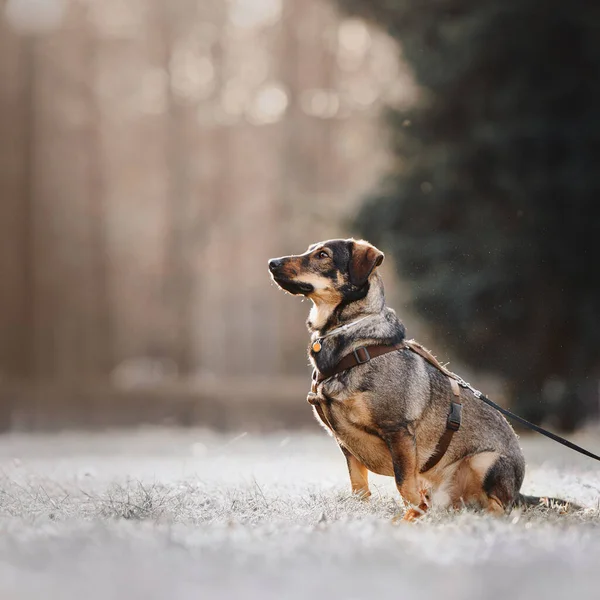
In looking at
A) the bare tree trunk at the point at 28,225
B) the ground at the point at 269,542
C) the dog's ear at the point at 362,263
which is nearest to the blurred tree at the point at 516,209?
the ground at the point at 269,542

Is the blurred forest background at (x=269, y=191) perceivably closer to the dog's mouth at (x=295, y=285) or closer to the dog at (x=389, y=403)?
the dog at (x=389, y=403)

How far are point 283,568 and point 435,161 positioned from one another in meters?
11.5

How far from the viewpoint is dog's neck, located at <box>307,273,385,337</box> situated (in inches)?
212

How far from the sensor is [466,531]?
4195mm

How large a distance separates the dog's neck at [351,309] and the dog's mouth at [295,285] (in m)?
0.14

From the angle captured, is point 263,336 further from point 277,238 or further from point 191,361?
point 277,238

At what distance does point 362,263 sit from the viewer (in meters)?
5.36

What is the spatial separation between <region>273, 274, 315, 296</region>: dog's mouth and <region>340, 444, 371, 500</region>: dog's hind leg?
1.11 meters

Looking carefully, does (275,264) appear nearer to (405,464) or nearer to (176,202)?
(405,464)

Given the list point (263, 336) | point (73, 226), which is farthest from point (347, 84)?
point (263, 336)

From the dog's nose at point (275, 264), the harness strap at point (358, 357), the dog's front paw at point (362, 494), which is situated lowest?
the dog's front paw at point (362, 494)

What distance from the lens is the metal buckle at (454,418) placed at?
5199mm

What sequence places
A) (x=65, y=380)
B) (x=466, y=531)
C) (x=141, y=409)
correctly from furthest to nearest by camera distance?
1. (x=65, y=380)
2. (x=141, y=409)
3. (x=466, y=531)

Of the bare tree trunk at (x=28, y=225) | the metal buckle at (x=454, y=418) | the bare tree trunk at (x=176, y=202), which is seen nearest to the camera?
the metal buckle at (x=454, y=418)
